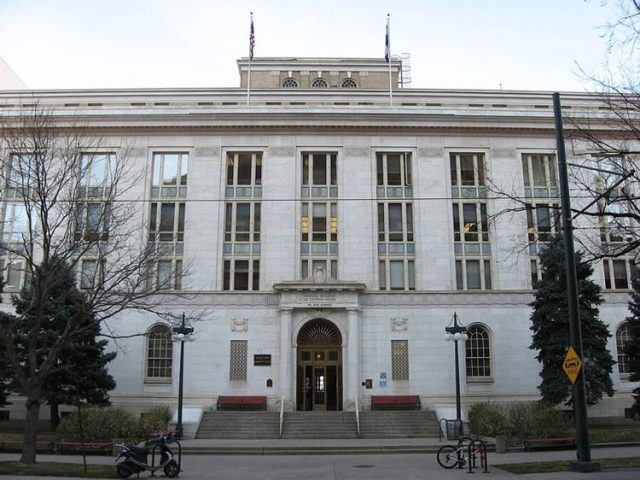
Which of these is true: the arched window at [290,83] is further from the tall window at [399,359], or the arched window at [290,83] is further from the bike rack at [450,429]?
the bike rack at [450,429]

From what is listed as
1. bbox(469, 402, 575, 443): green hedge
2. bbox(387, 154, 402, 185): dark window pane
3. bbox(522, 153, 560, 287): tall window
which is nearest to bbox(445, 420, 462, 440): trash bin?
bbox(469, 402, 575, 443): green hedge

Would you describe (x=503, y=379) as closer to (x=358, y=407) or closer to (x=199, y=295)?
(x=358, y=407)

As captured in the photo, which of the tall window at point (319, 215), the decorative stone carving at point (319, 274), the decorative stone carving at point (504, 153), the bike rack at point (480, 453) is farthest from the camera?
the decorative stone carving at point (504, 153)

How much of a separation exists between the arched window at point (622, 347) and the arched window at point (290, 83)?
105 ft

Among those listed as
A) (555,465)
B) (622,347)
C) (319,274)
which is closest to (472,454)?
(555,465)

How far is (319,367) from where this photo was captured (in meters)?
37.0

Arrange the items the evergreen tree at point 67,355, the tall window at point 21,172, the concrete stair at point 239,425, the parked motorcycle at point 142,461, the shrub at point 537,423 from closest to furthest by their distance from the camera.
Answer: the parked motorcycle at point 142,461, the tall window at point 21,172, the shrub at point 537,423, the evergreen tree at point 67,355, the concrete stair at point 239,425

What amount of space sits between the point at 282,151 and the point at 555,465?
27.0 m

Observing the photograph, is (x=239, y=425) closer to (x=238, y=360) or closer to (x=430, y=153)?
(x=238, y=360)

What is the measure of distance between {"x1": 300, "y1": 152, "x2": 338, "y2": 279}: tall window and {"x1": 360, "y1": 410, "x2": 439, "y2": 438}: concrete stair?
928 centimetres

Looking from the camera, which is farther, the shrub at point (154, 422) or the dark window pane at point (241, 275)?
the dark window pane at point (241, 275)

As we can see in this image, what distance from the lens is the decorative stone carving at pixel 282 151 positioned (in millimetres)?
39719

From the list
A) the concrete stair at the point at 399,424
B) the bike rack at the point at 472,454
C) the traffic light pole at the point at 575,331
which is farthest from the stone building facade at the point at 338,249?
the traffic light pole at the point at 575,331

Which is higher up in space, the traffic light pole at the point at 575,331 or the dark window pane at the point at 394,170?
the dark window pane at the point at 394,170
